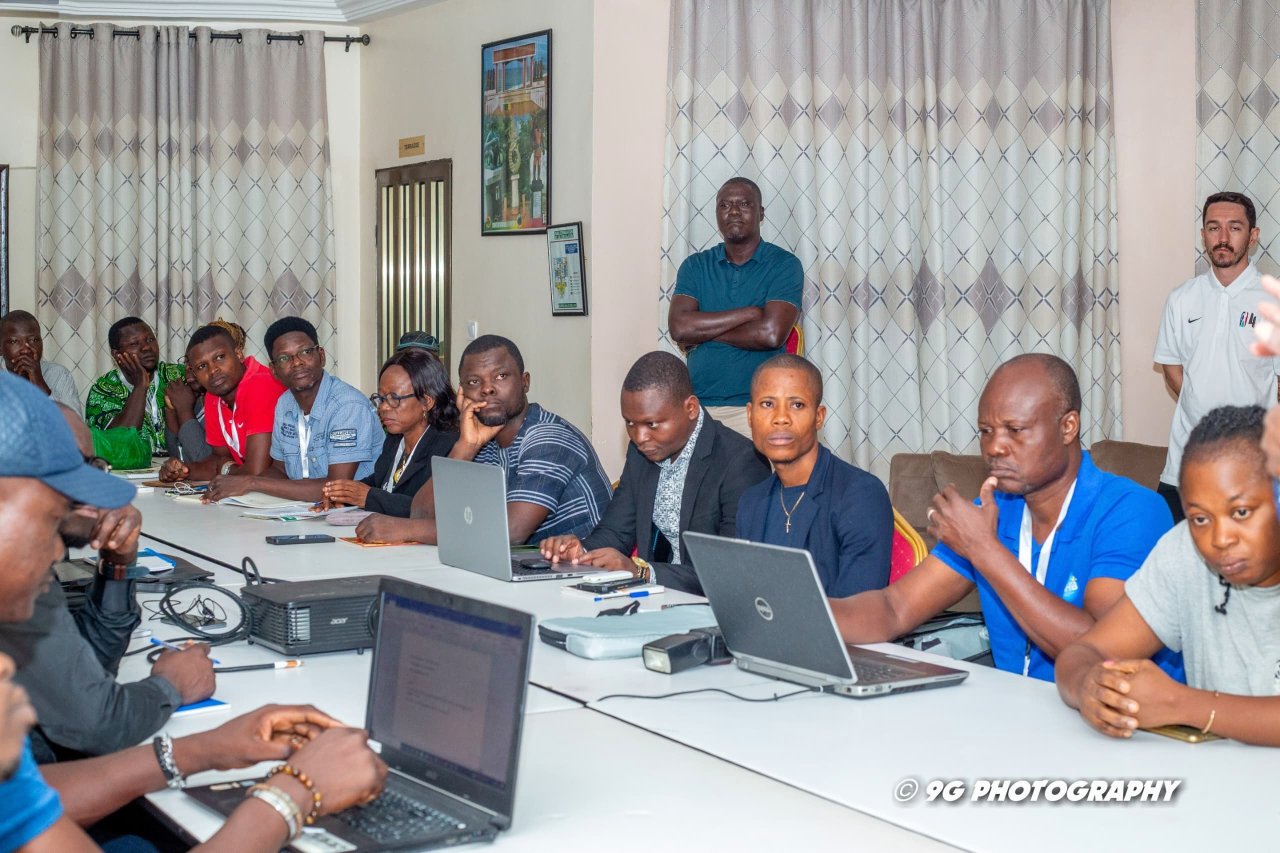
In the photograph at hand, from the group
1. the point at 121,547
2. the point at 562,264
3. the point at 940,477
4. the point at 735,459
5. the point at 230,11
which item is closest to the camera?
the point at 121,547

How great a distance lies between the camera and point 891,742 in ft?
6.43

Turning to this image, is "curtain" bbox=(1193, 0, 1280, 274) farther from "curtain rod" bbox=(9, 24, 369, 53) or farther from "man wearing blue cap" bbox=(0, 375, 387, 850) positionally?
"man wearing blue cap" bbox=(0, 375, 387, 850)

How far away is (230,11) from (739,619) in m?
5.70

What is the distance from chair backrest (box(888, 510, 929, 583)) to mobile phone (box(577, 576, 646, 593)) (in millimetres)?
594

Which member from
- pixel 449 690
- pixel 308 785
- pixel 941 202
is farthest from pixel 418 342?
pixel 308 785

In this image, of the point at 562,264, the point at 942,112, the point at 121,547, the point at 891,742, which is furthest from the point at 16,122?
the point at 891,742

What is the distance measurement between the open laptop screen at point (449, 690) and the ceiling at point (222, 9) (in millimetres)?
5452

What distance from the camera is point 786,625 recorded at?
7.34 ft

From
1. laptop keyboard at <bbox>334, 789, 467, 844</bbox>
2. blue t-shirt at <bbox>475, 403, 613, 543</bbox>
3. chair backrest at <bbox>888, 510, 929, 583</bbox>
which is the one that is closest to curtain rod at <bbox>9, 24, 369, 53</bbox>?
blue t-shirt at <bbox>475, 403, 613, 543</bbox>

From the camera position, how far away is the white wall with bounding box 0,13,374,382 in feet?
23.0

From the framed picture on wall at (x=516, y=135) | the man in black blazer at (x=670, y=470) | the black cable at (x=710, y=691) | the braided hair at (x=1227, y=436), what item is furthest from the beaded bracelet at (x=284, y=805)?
the framed picture on wall at (x=516, y=135)

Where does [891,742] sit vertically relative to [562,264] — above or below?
below

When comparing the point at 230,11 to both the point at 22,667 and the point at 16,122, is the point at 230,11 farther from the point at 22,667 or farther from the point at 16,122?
the point at 22,667

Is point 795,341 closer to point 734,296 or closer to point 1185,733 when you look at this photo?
point 734,296
